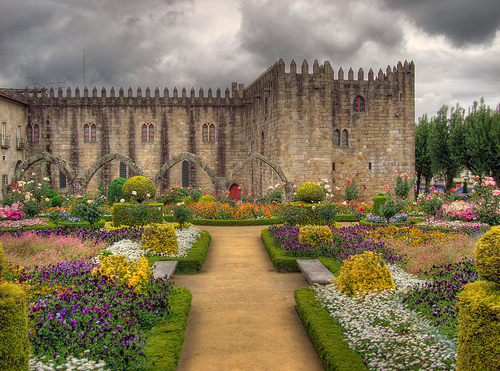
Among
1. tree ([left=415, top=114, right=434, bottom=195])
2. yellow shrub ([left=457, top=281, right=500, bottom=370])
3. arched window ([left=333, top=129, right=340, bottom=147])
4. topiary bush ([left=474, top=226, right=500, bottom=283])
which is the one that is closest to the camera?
yellow shrub ([left=457, top=281, right=500, bottom=370])

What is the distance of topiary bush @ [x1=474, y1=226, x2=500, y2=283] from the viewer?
365cm

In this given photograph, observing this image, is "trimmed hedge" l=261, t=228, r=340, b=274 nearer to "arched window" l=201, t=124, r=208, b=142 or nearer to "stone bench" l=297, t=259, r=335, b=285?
"stone bench" l=297, t=259, r=335, b=285

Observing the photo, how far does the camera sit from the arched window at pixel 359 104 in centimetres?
2289

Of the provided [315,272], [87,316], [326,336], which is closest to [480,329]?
[326,336]

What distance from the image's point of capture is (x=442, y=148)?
98.5 feet

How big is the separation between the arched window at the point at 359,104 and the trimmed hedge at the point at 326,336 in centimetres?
1773

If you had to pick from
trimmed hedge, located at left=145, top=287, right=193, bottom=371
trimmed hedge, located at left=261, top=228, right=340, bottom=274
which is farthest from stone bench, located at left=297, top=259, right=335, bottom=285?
trimmed hedge, located at left=145, top=287, right=193, bottom=371

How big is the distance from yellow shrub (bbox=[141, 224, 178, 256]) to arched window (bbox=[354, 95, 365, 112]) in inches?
618

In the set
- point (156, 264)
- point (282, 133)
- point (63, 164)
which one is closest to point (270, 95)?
point (282, 133)

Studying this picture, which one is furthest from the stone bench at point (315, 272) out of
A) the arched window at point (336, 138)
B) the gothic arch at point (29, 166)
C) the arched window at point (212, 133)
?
the arched window at point (212, 133)

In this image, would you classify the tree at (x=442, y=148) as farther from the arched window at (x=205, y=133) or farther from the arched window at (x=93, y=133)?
the arched window at (x=93, y=133)

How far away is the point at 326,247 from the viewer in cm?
1051

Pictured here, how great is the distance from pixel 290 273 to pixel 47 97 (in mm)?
24376

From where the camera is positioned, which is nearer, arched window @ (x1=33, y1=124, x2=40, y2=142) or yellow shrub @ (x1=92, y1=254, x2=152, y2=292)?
yellow shrub @ (x1=92, y1=254, x2=152, y2=292)
